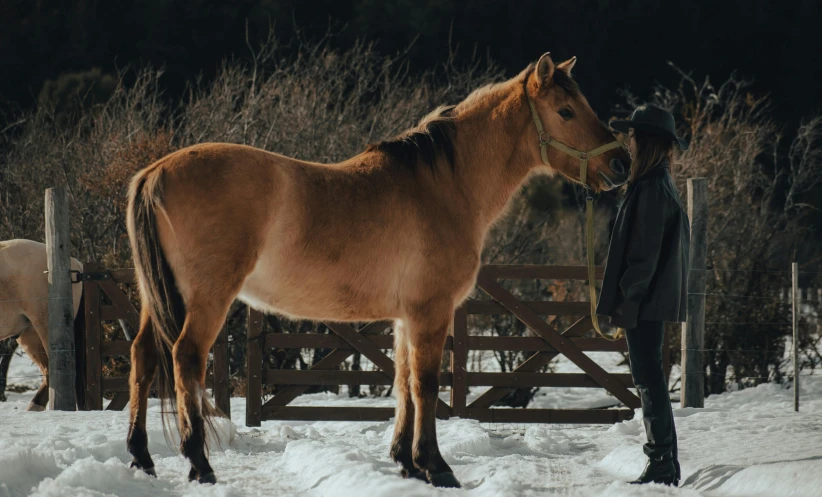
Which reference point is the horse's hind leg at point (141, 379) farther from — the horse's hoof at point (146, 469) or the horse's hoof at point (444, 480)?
the horse's hoof at point (444, 480)

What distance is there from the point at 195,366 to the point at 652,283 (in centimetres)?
233

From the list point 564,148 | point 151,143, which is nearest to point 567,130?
point 564,148

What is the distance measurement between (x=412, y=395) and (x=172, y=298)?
57.1 inches

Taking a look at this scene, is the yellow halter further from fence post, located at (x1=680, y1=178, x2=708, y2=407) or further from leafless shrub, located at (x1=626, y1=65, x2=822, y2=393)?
leafless shrub, located at (x1=626, y1=65, x2=822, y2=393)

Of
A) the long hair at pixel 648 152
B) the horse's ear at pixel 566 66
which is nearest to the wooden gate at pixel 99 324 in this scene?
the horse's ear at pixel 566 66

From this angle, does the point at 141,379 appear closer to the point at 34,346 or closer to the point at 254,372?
Answer: the point at 254,372

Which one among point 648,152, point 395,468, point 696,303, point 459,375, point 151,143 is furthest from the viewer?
point 151,143

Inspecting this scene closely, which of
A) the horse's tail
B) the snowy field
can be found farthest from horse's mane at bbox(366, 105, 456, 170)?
the snowy field

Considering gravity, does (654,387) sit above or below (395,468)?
above

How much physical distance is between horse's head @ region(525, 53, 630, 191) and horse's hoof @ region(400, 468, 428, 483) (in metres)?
1.91

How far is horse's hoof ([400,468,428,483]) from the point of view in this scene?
4457 millimetres

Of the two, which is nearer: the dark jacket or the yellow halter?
the dark jacket

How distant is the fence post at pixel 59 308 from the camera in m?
7.50

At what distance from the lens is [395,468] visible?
4668 millimetres
